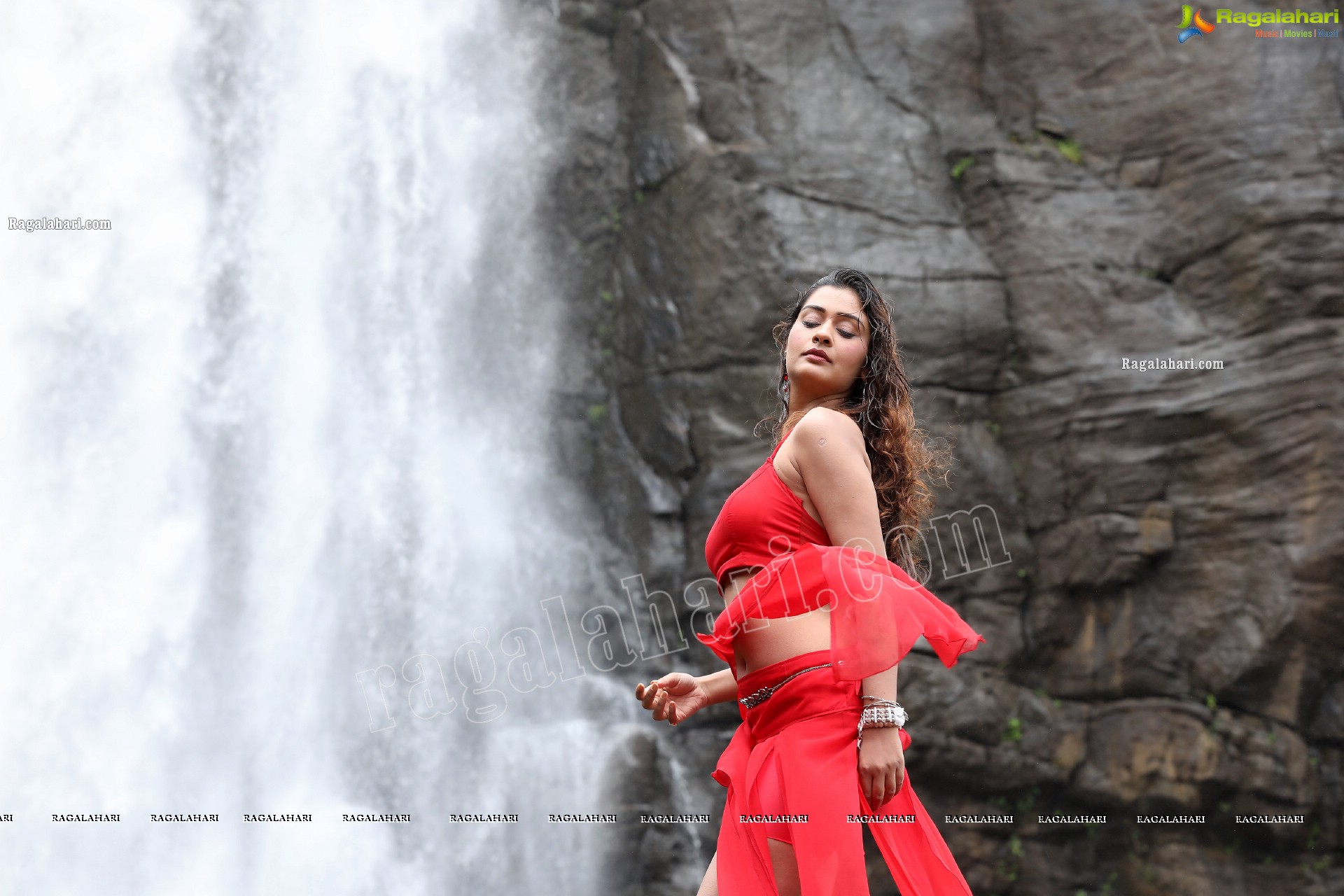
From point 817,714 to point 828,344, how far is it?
81cm

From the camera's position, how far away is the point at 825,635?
2.20 metres

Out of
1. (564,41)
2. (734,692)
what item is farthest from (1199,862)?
(564,41)

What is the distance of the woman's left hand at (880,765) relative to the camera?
6.80 feet

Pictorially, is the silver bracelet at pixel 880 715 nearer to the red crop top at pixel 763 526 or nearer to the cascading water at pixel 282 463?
the red crop top at pixel 763 526

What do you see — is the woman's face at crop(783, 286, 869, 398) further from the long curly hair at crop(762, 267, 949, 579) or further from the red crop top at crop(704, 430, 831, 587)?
the red crop top at crop(704, 430, 831, 587)

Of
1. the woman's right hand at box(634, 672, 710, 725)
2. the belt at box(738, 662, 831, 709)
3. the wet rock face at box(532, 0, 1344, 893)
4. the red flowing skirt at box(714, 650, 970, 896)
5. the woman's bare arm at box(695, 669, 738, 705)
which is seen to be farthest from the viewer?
the wet rock face at box(532, 0, 1344, 893)

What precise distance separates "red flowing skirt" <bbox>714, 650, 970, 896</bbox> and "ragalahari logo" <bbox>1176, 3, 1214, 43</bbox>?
6.69 metres

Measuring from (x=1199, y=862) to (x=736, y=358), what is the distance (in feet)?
13.6

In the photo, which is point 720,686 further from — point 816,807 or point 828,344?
point 828,344

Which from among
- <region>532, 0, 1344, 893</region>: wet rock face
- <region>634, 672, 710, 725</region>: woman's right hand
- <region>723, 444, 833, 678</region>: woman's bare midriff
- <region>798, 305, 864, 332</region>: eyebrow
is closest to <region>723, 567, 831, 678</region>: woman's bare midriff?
<region>723, 444, 833, 678</region>: woman's bare midriff

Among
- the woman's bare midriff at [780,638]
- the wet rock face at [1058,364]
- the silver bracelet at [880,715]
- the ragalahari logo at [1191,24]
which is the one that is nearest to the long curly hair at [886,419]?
Answer: the woman's bare midriff at [780,638]

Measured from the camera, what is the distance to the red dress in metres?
2.05

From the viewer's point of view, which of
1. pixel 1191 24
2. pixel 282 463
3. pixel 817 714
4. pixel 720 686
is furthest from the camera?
pixel 282 463

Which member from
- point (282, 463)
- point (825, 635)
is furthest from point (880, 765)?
point (282, 463)
